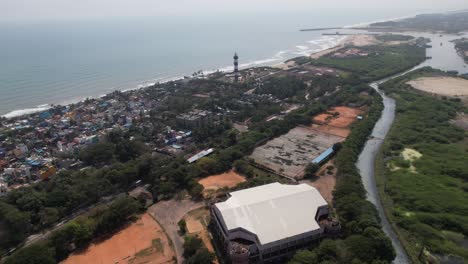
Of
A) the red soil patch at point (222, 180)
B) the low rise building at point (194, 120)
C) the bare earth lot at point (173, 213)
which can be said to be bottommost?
the bare earth lot at point (173, 213)

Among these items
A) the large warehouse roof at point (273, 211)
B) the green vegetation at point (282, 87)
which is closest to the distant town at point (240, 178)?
the large warehouse roof at point (273, 211)

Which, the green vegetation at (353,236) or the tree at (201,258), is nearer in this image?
the tree at (201,258)

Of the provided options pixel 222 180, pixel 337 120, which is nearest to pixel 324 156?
pixel 222 180

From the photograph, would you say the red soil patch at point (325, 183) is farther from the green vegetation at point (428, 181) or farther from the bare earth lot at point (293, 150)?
the green vegetation at point (428, 181)

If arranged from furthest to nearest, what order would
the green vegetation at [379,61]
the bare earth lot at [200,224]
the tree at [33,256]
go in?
1. the green vegetation at [379,61]
2. the bare earth lot at [200,224]
3. the tree at [33,256]

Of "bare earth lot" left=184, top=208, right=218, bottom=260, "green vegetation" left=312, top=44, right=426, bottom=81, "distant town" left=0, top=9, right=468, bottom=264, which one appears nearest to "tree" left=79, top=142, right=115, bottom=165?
"distant town" left=0, top=9, right=468, bottom=264

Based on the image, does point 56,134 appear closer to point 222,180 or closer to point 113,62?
point 222,180

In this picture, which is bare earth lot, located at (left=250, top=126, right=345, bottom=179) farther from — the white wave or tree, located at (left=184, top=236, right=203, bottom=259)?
the white wave

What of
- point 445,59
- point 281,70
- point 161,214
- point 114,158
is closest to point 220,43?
point 281,70
